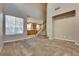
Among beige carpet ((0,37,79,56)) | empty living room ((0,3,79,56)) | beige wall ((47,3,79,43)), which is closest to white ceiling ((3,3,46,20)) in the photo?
empty living room ((0,3,79,56))

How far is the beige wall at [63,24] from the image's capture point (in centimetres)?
196

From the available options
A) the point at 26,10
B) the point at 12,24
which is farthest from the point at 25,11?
the point at 12,24

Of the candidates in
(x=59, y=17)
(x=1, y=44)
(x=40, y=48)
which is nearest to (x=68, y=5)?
(x=59, y=17)

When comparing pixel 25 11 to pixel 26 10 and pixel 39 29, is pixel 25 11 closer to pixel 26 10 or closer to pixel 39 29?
pixel 26 10

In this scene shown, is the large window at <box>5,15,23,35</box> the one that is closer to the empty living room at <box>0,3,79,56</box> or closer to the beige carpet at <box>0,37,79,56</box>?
the empty living room at <box>0,3,79,56</box>

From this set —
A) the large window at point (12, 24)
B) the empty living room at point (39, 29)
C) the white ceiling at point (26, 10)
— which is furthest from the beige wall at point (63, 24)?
the large window at point (12, 24)

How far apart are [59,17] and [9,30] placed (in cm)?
76

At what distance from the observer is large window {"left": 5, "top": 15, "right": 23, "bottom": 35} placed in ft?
6.41

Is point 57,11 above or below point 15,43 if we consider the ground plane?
above

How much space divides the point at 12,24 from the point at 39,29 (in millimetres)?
397

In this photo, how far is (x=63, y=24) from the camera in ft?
6.75

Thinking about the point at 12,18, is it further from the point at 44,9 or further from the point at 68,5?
the point at 68,5

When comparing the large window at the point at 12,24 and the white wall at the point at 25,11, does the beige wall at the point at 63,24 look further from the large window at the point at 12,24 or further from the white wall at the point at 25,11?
the large window at the point at 12,24

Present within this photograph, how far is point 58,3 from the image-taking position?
6.58 feet
